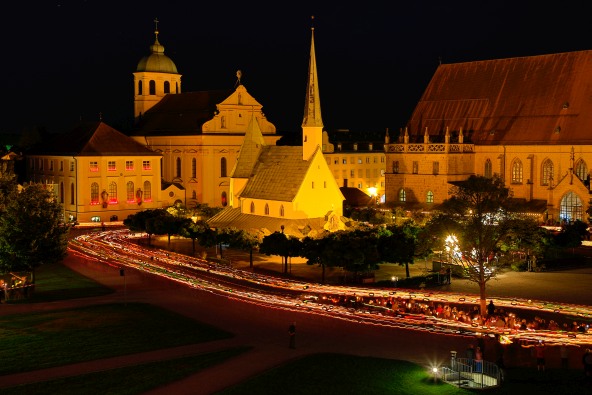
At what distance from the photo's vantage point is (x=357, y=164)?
398 ft

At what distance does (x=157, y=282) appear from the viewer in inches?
2057

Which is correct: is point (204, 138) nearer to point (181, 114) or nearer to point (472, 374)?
point (181, 114)

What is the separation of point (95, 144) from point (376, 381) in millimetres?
67967

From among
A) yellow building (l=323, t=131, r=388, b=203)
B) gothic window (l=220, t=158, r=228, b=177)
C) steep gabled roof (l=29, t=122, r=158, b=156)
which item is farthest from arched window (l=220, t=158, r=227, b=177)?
yellow building (l=323, t=131, r=388, b=203)

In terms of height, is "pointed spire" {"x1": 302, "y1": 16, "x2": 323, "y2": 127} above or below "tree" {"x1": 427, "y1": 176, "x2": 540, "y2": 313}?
above


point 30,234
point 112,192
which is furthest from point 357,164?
point 30,234

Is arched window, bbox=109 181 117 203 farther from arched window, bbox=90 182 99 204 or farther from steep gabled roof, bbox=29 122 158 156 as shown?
steep gabled roof, bbox=29 122 158 156

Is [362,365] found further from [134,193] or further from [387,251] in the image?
[134,193]

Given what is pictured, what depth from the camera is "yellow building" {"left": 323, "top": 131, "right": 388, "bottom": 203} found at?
4616 inches

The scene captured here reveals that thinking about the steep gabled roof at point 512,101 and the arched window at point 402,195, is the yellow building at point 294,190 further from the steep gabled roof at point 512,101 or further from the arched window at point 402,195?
the steep gabled roof at point 512,101

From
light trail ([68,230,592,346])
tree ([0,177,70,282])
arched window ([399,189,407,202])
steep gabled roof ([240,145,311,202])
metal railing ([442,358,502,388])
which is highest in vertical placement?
steep gabled roof ([240,145,311,202])

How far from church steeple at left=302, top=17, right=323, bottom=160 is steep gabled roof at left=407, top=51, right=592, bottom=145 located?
17.3 meters

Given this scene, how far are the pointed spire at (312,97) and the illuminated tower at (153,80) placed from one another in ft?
149

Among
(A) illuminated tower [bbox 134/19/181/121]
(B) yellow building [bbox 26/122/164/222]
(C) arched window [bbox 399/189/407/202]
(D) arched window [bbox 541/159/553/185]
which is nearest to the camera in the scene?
(D) arched window [bbox 541/159/553/185]
